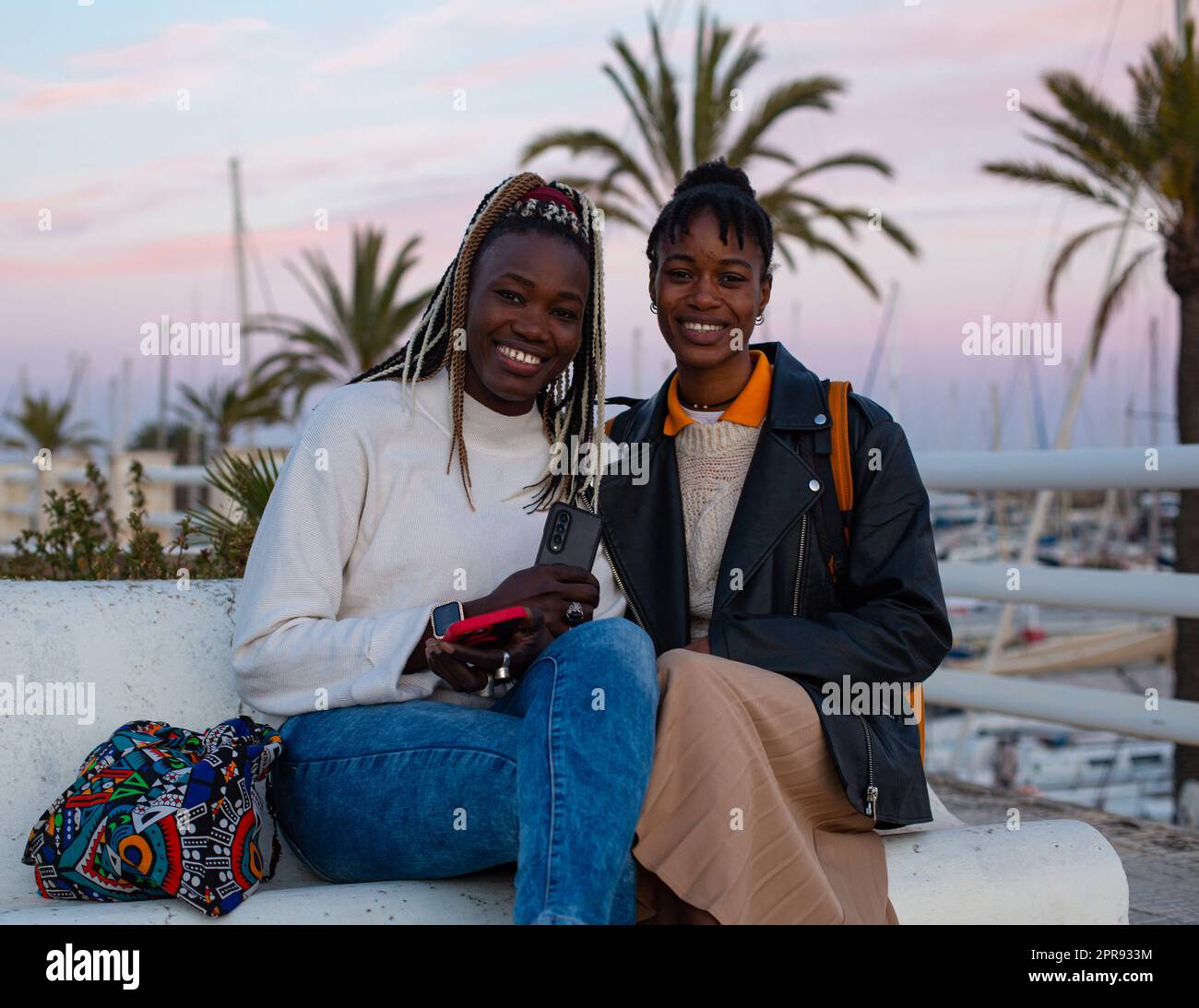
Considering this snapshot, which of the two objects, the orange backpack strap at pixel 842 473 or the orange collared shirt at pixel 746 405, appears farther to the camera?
the orange collared shirt at pixel 746 405

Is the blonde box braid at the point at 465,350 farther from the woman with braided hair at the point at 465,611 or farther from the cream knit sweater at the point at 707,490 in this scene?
the cream knit sweater at the point at 707,490

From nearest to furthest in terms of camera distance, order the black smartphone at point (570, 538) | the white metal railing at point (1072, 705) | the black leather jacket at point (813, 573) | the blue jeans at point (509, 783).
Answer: the blue jeans at point (509, 783) → the black leather jacket at point (813, 573) → the black smartphone at point (570, 538) → the white metal railing at point (1072, 705)

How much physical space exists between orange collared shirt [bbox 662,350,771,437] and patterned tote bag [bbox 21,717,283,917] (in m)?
1.48

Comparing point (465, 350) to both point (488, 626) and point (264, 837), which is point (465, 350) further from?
point (264, 837)

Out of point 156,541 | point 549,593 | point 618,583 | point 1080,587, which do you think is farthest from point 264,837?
point 1080,587

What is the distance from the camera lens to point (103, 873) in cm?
257

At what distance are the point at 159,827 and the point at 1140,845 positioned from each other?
3739mm

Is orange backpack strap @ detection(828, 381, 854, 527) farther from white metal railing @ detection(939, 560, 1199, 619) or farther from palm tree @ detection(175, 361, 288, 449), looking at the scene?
palm tree @ detection(175, 361, 288, 449)

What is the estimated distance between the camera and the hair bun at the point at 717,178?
3.71m

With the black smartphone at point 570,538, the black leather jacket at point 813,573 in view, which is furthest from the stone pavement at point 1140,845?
the black smartphone at point 570,538

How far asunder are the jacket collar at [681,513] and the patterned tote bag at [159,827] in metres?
1.10

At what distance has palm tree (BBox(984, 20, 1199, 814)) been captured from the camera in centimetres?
1187

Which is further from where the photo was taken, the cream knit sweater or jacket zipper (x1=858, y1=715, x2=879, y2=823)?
the cream knit sweater

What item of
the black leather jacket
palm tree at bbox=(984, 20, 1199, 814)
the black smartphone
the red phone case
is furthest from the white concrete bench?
palm tree at bbox=(984, 20, 1199, 814)
